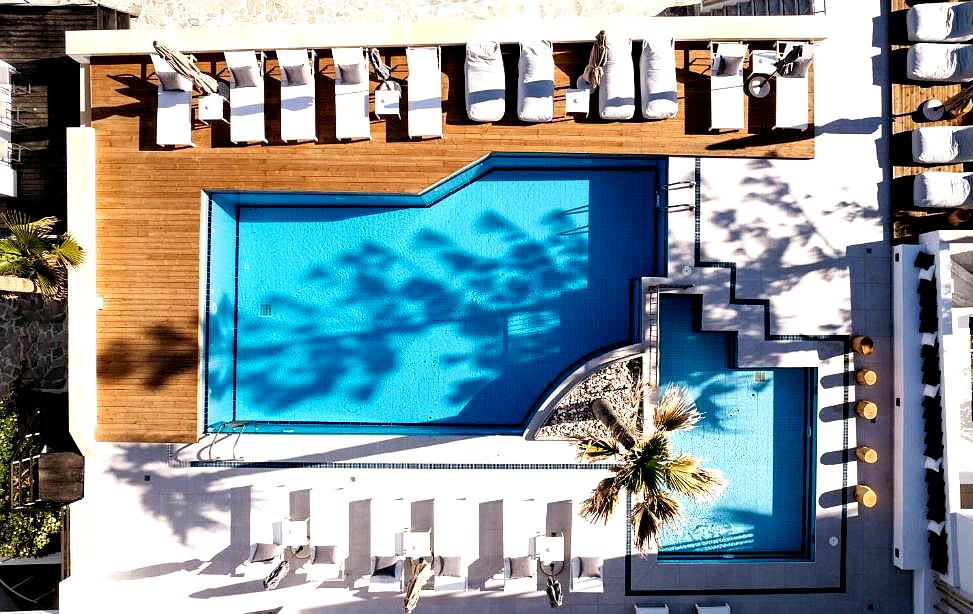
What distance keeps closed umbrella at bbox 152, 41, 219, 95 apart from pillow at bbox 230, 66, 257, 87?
33 centimetres

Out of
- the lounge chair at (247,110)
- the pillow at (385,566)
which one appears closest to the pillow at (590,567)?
the pillow at (385,566)

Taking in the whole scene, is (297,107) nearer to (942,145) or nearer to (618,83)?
(618,83)

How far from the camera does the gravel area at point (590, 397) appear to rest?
8516mm

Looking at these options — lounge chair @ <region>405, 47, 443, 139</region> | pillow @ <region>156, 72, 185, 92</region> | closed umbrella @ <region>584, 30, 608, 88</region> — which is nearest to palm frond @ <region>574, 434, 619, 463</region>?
lounge chair @ <region>405, 47, 443, 139</region>

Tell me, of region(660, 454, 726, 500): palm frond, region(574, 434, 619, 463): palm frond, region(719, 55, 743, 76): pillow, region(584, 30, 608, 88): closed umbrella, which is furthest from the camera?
region(719, 55, 743, 76): pillow

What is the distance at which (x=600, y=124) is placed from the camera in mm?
8547

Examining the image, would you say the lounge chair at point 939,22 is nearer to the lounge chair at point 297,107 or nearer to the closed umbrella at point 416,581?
the lounge chair at point 297,107

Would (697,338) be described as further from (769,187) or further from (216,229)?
(216,229)

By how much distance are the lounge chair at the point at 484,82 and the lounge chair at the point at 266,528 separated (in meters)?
6.76

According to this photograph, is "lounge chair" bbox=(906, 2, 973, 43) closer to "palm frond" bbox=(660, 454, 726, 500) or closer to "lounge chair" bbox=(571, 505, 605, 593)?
"palm frond" bbox=(660, 454, 726, 500)

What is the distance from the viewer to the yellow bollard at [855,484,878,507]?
8477 mm

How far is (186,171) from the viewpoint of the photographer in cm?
854

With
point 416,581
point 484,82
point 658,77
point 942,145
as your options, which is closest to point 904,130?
point 942,145

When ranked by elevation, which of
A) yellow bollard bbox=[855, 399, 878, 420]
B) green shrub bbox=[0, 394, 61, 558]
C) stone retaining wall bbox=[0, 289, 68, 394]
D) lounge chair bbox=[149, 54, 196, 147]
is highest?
lounge chair bbox=[149, 54, 196, 147]
